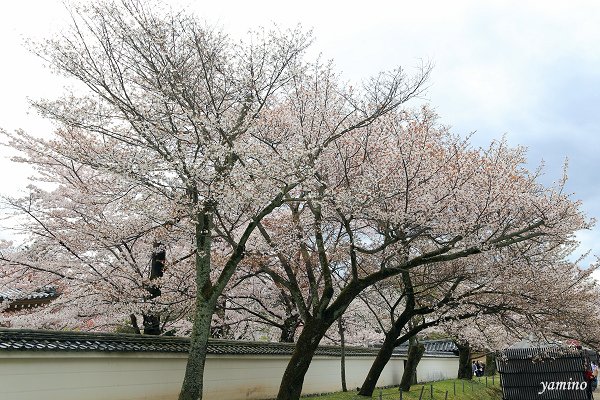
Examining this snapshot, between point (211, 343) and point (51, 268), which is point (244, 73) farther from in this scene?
point (51, 268)

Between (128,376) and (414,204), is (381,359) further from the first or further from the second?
(128,376)

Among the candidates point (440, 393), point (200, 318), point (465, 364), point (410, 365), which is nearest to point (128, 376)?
point (200, 318)

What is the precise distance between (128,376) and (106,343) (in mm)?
907

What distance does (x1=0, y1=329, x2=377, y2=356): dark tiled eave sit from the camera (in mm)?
8859

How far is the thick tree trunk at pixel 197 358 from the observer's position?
10031 mm

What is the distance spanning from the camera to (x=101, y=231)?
520 inches

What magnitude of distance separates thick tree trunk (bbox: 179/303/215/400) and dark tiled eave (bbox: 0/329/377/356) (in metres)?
1.68

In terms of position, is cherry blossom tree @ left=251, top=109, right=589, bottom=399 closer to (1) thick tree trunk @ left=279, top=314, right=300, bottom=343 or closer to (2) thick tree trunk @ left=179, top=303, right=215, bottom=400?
(2) thick tree trunk @ left=179, top=303, right=215, bottom=400

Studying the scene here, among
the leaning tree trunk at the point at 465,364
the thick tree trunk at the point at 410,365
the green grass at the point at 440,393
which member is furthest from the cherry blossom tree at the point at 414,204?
the leaning tree trunk at the point at 465,364

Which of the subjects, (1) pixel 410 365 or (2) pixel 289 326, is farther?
(1) pixel 410 365

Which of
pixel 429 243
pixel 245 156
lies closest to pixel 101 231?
pixel 245 156

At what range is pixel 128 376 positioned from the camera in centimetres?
1090
